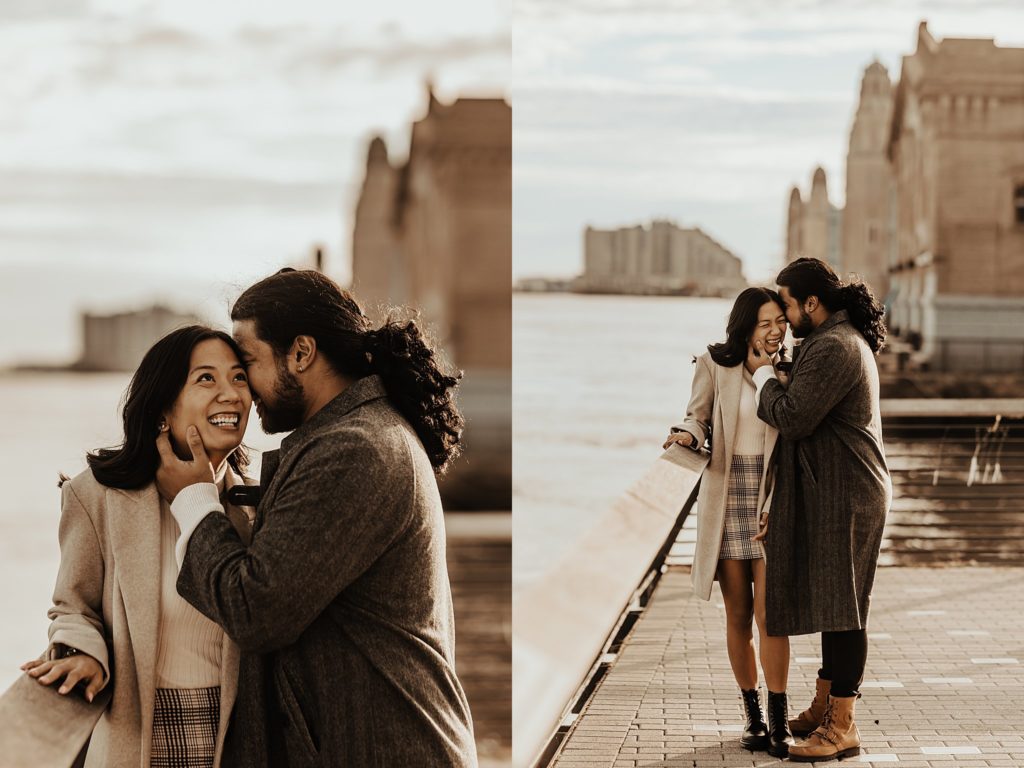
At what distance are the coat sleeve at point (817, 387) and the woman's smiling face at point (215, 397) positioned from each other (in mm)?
1844

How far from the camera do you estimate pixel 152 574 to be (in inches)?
59.5

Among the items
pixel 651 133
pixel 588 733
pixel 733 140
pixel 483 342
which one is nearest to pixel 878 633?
pixel 588 733

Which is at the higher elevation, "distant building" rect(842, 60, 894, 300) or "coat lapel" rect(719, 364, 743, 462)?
"distant building" rect(842, 60, 894, 300)

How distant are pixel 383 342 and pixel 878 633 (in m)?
3.86

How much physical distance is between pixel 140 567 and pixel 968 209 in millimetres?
27011

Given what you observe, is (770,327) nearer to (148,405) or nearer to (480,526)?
(148,405)

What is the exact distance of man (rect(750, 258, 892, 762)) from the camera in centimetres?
311

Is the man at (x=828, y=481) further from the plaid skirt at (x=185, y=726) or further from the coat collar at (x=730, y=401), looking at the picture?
the plaid skirt at (x=185, y=726)

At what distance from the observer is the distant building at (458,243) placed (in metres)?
32.3

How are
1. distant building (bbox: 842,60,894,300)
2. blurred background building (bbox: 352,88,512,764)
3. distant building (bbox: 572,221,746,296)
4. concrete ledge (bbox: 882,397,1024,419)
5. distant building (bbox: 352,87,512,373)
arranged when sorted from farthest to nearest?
1. distant building (bbox: 842,60,894,300)
2. blurred background building (bbox: 352,88,512,764)
3. distant building (bbox: 352,87,512,373)
4. distant building (bbox: 572,221,746,296)
5. concrete ledge (bbox: 882,397,1024,419)

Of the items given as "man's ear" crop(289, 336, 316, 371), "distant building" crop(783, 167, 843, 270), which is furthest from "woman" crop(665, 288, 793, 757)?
"distant building" crop(783, 167, 843, 270)

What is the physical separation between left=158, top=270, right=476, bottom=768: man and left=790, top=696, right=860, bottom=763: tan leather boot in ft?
6.48

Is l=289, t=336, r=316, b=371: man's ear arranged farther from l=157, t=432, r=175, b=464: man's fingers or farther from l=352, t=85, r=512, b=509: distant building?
l=352, t=85, r=512, b=509: distant building

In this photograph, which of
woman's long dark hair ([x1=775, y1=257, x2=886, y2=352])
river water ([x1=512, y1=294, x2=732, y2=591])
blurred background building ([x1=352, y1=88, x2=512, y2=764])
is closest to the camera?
woman's long dark hair ([x1=775, y1=257, x2=886, y2=352])
